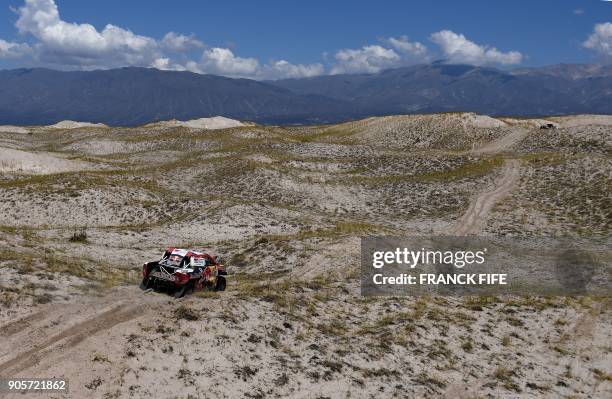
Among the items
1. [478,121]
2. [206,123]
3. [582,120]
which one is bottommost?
[478,121]

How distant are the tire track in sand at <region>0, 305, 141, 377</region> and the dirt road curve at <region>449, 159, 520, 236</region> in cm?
3112

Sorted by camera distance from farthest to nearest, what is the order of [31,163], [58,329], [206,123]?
1. [206,123]
2. [31,163]
3. [58,329]

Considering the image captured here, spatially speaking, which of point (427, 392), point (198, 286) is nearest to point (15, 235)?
point (198, 286)

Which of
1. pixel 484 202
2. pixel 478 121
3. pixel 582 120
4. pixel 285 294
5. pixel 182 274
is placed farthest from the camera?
pixel 582 120

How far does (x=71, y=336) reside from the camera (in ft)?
48.9

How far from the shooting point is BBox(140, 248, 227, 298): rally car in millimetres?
19303

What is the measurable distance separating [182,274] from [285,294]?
5.14m

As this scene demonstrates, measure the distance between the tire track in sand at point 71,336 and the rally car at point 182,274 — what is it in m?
2.34

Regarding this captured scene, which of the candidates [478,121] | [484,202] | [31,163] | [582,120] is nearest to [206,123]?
[478,121]

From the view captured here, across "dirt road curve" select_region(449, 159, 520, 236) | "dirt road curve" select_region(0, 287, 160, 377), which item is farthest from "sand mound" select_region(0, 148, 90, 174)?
"dirt road curve" select_region(449, 159, 520, 236)

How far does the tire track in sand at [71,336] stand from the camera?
13195 millimetres

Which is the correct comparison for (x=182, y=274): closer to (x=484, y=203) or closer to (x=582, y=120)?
(x=484, y=203)

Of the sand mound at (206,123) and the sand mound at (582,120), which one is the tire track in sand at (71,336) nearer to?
the sand mound at (582,120)

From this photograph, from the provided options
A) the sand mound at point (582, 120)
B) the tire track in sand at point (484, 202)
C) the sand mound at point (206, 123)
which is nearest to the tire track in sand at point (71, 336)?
the tire track in sand at point (484, 202)
